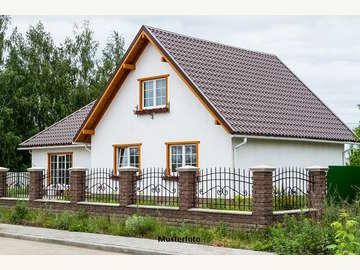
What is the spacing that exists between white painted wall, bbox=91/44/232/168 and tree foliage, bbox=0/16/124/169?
43.5ft

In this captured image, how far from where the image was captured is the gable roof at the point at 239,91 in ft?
64.8

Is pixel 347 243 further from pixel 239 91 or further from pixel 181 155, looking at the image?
pixel 239 91

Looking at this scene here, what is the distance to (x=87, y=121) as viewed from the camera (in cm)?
2341

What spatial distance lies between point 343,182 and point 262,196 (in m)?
5.00

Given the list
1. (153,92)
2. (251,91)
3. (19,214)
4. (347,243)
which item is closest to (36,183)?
(19,214)

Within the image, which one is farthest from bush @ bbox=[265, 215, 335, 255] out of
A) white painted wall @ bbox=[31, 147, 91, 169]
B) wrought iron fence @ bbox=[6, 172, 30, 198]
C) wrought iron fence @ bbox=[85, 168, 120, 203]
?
white painted wall @ bbox=[31, 147, 91, 169]

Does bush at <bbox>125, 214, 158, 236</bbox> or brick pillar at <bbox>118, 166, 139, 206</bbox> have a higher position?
brick pillar at <bbox>118, 166, 139, 206</bbox>

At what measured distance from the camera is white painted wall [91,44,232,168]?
19766mm

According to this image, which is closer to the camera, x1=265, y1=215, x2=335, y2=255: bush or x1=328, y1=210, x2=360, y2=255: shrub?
x1=328, y1=210, x2=360, y2=255: shrub

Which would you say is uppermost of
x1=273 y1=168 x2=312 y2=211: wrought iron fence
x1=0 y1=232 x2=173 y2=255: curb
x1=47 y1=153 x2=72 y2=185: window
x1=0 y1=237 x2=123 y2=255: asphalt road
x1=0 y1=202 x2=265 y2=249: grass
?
x1=47 y1=153 x2=72 y2=185: window

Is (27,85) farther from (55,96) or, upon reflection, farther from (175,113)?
(175,113)

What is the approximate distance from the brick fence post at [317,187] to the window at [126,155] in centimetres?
871

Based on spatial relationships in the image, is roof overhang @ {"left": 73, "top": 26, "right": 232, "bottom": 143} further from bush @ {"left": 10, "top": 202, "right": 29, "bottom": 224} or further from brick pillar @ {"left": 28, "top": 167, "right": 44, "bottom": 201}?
bush @ {"left": 10, "top": 202, "right": 29, "bottom": 224}

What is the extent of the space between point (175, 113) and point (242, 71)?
4177mm
